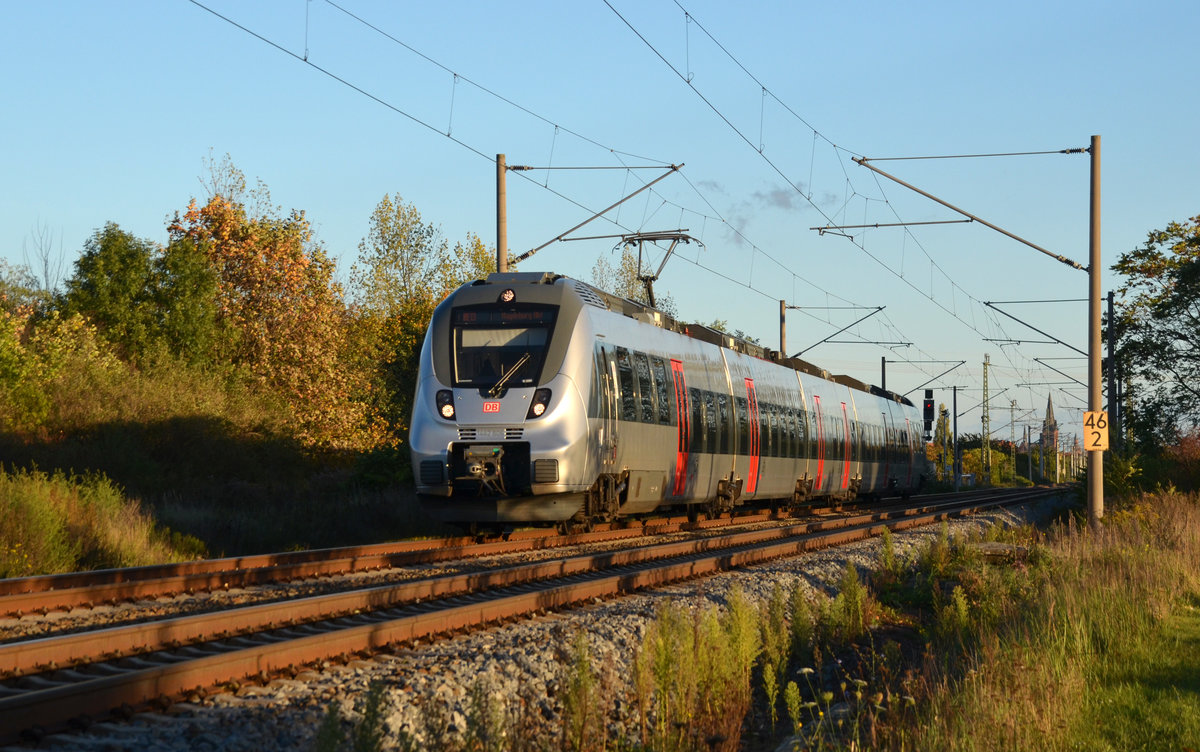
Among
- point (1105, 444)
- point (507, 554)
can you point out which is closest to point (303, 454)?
point (507, 554)

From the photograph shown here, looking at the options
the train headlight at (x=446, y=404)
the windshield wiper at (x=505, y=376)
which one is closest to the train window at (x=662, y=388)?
the windshield wiper at (x=505, y=376)

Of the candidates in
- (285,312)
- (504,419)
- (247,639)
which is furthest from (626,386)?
(285,312)

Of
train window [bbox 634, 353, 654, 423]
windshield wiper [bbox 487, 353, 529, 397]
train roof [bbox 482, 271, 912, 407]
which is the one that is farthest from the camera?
train window [bbox 634, 353, 654, 423]

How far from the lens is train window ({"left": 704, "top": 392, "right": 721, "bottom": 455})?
22250 mm

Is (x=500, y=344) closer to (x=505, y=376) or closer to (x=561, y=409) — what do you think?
(x=505, y=376)

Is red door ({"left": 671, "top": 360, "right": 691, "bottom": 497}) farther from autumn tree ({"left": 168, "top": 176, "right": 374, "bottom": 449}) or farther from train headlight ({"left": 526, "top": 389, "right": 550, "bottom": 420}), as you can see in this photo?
autumn tree ({"left": 168, "top": 176, "right": 374, "bottom": 449})

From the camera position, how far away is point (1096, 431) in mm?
22094

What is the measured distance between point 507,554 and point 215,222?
32.1m

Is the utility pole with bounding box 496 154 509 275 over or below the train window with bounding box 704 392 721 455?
over

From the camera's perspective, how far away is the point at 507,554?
1655cm

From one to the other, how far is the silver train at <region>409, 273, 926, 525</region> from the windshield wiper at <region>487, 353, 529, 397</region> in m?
0.02

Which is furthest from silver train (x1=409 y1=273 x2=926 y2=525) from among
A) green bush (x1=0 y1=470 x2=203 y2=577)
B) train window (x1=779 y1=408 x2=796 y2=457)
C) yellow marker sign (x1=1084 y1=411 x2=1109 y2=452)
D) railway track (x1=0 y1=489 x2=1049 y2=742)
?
yellow marker sign (x1=1084 y1=411 x2=1109 y2=452)

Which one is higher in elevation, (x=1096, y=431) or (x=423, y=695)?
(x=1096, y=431)

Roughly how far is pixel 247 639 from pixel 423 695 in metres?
2.42
